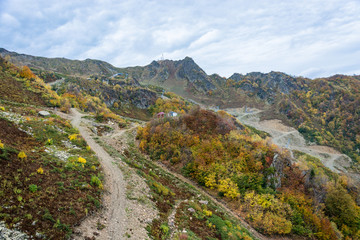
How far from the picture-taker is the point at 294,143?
102 m

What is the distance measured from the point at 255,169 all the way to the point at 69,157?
85.6 feet

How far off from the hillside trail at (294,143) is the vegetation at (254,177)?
178 feet

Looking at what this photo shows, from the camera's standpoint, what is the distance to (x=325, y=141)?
103 m

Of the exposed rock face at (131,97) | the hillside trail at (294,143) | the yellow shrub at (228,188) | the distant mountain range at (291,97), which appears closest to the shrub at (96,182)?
the yellow shrub at (228,188)

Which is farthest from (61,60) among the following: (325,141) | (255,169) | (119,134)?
(325,141)

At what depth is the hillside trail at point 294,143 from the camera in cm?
8456

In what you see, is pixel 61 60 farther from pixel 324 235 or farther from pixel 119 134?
pixel 324 235

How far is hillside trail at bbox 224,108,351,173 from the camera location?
84.6 meters

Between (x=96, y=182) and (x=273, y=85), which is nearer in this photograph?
(x=96, y=182)

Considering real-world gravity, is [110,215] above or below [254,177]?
above

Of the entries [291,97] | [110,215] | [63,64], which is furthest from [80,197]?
[291,97]

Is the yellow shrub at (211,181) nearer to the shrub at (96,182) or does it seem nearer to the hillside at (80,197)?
the hillside at (80,197)

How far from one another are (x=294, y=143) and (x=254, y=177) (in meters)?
96.3

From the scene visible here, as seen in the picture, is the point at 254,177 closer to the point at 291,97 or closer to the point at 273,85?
the point at 291,97
